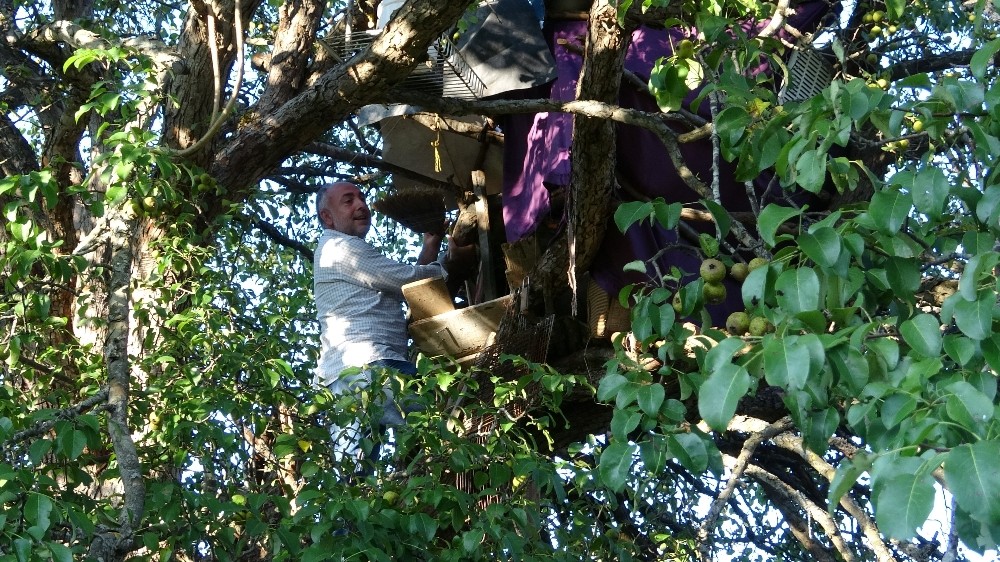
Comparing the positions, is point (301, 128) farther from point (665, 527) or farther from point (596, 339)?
point (665, 527)

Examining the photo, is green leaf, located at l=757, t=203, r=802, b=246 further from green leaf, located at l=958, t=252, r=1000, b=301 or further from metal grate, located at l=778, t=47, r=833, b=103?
metal grate, located at l=778, t=47, r=833, b=103

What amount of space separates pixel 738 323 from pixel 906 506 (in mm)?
1077

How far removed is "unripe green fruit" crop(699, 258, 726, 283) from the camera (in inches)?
101

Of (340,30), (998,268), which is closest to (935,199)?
(998,268)

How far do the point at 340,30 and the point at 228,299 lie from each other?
129 centimetres

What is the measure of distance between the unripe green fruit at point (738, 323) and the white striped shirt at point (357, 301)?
2028 millimetres

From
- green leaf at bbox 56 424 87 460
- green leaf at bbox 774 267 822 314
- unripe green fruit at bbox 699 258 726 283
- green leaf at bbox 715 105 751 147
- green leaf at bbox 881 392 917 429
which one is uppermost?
green leaf at bbox 715 105 751 147

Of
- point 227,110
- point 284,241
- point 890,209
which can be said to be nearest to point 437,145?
point 227,110

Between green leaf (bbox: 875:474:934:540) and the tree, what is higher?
the tree

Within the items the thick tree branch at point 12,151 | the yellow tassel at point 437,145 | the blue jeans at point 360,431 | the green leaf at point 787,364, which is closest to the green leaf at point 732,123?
the green leaf at point 787,364

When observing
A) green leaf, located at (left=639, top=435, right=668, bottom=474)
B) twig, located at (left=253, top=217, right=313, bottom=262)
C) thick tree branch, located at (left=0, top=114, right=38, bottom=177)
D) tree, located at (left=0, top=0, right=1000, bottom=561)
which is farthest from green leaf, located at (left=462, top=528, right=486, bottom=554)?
twig, located at (left=253, top=217, right=313, bottom=262)

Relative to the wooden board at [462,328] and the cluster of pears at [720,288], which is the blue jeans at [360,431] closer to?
the wooden board at [462,328]

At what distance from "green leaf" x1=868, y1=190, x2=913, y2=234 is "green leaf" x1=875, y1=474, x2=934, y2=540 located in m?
0.62

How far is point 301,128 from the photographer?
4.20 m
